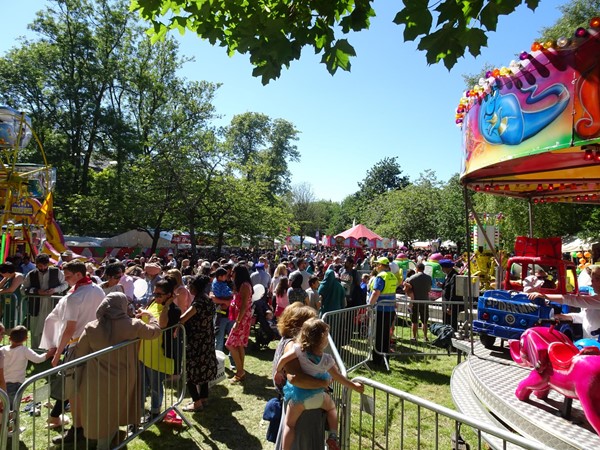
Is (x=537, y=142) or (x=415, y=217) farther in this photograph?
(x=415, y=217)

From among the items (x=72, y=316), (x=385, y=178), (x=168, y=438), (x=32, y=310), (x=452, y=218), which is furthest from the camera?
(x=385, y=178)

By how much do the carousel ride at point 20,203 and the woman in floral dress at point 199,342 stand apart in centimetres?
873

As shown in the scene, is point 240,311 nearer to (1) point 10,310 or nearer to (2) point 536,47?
(1) point 10,310

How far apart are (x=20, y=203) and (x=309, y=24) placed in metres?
12.4

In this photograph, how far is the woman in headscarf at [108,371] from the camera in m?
3.77

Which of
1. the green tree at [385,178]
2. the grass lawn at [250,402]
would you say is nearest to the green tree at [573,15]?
the grass lawn at [250,402]

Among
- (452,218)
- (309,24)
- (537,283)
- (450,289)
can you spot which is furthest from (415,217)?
(309,24)

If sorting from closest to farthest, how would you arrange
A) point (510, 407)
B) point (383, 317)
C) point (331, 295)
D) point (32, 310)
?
1. point (510, 407)
2. point (32, 310)
3. point (383, 317)
4. point (331, 295)

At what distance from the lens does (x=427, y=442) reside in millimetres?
4777

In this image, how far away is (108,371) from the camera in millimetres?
3830

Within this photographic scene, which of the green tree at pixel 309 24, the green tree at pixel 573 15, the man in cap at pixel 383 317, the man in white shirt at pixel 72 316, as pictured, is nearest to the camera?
the green tree at pixel 309 24

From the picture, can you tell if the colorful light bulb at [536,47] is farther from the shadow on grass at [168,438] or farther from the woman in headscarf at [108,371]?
the shadow on grass at [168,438]

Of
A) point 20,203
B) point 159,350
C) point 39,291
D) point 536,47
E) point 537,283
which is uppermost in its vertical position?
point 536,47

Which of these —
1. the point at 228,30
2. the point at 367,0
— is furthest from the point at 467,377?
the point at 228,30
